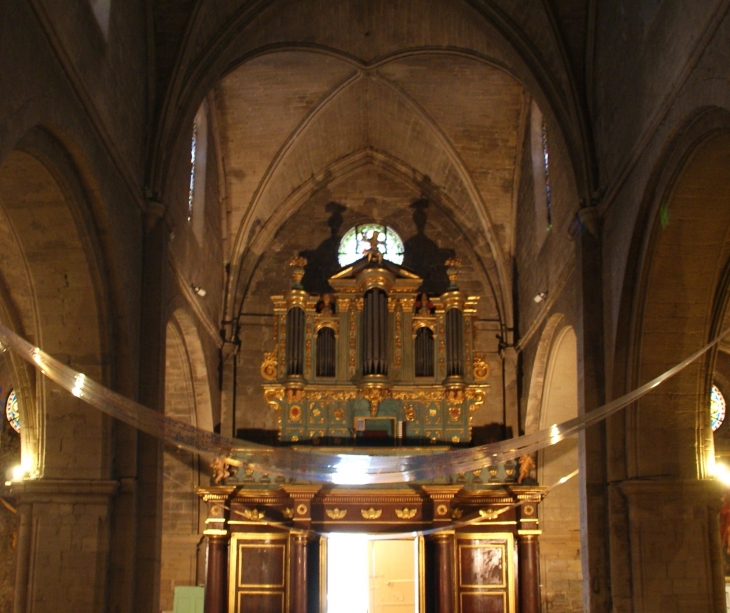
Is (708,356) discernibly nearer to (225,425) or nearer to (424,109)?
(424,109)

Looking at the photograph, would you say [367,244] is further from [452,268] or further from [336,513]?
[336,513]

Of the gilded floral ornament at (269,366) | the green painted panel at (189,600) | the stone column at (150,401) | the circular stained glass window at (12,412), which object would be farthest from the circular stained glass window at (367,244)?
the stone column at (150,401)

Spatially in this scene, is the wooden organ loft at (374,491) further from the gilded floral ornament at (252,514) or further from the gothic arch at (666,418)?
the gothic arch at (666,418)

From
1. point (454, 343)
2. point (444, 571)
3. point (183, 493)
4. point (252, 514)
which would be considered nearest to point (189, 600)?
point (252, 514)

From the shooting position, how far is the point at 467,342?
1914 cm

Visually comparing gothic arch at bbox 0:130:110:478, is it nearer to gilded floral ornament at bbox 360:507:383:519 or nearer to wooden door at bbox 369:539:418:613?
gilded floral ornament at bbox 360:507:383:519

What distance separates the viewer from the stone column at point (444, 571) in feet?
55.6

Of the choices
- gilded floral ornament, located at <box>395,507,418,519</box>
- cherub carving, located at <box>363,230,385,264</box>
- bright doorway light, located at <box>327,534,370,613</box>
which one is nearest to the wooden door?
bright doorway light, located at <box>327,534,370,613</box>

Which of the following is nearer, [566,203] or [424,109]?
[566,203]

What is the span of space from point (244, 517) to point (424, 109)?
809 cm

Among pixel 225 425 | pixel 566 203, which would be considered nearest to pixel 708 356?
pixel 566 203

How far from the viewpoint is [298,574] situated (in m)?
17.2

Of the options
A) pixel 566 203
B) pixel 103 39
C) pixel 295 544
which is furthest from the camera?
pixel 295 544

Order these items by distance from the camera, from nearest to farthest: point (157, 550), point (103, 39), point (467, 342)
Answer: point (103, 39) → point (157, 550) → point (467, 342)
